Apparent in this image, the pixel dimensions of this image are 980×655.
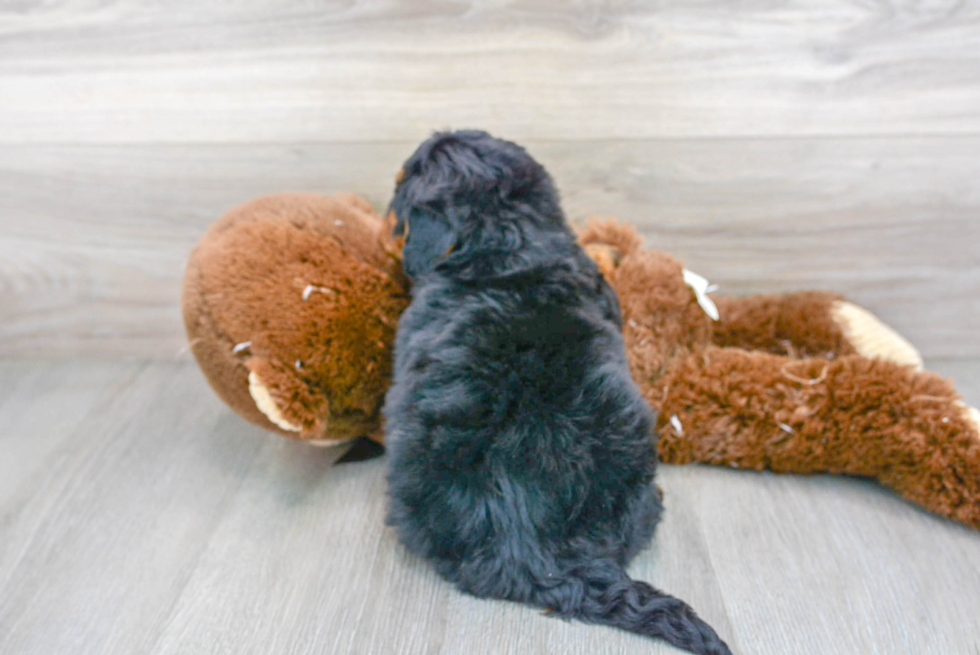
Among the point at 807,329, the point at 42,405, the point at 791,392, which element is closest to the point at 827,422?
the point at 791,392

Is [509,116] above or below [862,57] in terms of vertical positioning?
below

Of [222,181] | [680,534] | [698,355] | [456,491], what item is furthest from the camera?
[222,181]

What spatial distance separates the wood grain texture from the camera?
671mm

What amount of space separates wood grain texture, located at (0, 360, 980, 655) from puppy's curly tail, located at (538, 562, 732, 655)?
0.02 meters

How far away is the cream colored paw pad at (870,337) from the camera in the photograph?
3.11 feet

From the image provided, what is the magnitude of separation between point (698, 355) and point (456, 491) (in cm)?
40

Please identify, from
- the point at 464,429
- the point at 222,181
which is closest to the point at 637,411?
the point at 464,429

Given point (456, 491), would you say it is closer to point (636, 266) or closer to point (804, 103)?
point (636, 266)

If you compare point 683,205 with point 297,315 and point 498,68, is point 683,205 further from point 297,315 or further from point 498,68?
point 297,315

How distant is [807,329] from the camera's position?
0.97 metres

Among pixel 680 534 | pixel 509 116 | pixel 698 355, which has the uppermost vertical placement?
pixel 509 116

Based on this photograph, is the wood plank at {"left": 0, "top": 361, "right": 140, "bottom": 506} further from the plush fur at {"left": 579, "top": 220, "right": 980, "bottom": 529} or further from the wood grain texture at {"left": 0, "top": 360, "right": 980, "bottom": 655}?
the plush fur at {"left": 579, "top": 220, "right": 980, "bottom": 529}

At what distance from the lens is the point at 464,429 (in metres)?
0.67

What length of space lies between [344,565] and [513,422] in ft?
0.86
